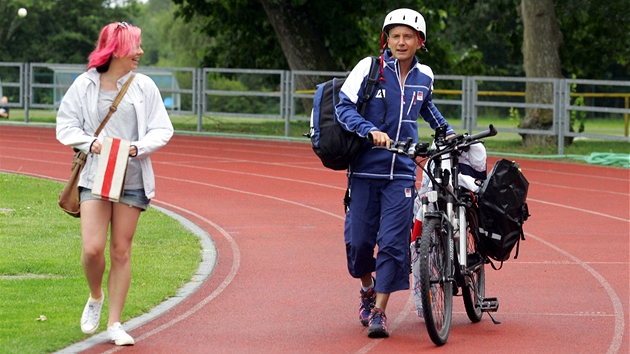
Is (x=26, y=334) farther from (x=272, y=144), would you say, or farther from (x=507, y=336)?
(x=272, y=144)

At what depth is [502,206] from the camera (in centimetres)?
696

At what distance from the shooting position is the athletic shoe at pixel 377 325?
678cm

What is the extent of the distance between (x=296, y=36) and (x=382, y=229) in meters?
26.1

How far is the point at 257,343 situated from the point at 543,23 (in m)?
19.4

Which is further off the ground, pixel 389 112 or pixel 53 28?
pixel 53 28

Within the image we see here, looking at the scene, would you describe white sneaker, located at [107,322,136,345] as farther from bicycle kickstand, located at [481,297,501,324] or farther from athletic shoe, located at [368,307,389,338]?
bicycle kickstand, located at [481,297,501,324]

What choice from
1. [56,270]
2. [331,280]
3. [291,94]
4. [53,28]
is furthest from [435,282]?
[53,28]

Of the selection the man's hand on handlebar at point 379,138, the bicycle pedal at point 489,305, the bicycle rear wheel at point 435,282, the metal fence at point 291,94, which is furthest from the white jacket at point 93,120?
the metal fence at point 291,94

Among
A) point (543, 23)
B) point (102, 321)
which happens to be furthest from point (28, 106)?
point (102, 321)

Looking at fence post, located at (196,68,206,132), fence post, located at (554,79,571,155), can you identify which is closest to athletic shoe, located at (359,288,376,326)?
fence post, located at (554,79,571,155)

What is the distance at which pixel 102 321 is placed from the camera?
707cm

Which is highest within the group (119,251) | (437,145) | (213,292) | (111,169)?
(437,145)

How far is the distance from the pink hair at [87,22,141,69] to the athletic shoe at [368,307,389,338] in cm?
208

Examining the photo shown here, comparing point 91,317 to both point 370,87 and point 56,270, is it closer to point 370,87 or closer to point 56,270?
point 370,87
